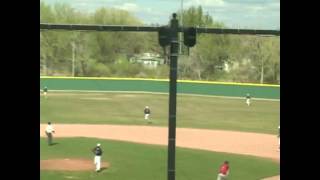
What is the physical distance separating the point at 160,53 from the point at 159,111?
2663cm

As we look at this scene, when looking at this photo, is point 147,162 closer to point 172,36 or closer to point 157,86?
point 172,36

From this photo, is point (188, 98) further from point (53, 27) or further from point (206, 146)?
point (53, 27)

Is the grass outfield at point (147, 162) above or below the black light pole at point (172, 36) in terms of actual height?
below

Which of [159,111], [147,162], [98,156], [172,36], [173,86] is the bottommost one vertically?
[147,162]

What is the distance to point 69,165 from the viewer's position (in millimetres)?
15867

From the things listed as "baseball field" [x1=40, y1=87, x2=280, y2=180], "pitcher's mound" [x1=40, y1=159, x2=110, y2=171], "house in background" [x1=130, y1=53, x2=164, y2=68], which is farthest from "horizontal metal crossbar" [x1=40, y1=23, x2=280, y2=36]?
"house in background" [x1=130, y1=53, x2=164, y2=68]

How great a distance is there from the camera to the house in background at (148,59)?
197 ft

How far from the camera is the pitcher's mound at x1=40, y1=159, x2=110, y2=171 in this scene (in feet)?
50.6

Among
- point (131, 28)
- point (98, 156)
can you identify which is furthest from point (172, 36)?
point (98, 156)

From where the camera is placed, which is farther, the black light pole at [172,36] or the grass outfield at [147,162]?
the grass outfield at [147,162]

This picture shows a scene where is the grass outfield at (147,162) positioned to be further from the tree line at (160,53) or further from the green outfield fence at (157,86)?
the tree line at (160,53)

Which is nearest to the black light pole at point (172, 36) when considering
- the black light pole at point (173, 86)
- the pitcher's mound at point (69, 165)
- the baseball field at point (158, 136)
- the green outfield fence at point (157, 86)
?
the black light pole at point (173, 86)

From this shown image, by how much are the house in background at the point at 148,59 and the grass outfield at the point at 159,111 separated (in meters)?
14.4

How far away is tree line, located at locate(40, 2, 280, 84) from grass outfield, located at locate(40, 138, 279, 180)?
37.1 meters
